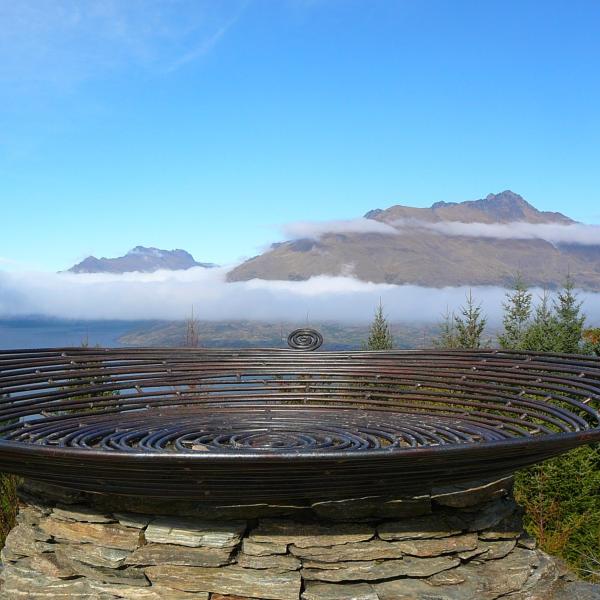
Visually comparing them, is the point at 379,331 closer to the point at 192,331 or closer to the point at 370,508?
the point at 192,331

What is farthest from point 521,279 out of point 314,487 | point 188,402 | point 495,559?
point 314,487

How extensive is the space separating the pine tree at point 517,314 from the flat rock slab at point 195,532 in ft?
17.7

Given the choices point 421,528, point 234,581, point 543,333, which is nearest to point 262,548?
point 234,581

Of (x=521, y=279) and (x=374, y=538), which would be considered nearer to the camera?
(x=374, y=538)

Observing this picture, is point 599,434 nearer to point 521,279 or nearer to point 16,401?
point 16,401

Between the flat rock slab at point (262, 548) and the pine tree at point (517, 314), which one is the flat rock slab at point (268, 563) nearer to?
the flat rock slab at point (262, 548)

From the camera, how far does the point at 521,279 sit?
1041 centimetres

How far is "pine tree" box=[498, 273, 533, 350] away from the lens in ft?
27.6

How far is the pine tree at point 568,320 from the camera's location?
25.2 feet

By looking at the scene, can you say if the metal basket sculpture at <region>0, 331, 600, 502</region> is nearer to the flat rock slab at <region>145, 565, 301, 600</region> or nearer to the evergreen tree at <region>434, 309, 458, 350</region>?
the flat rock slab at <region>145, 565, 301, 600</region>

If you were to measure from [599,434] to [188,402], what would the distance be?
298 cm

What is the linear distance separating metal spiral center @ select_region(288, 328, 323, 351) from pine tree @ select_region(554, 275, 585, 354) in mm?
3043

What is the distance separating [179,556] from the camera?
308cm

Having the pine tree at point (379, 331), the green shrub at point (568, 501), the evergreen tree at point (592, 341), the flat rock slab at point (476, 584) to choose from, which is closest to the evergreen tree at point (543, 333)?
the evergreen tree at point (592, 341)
